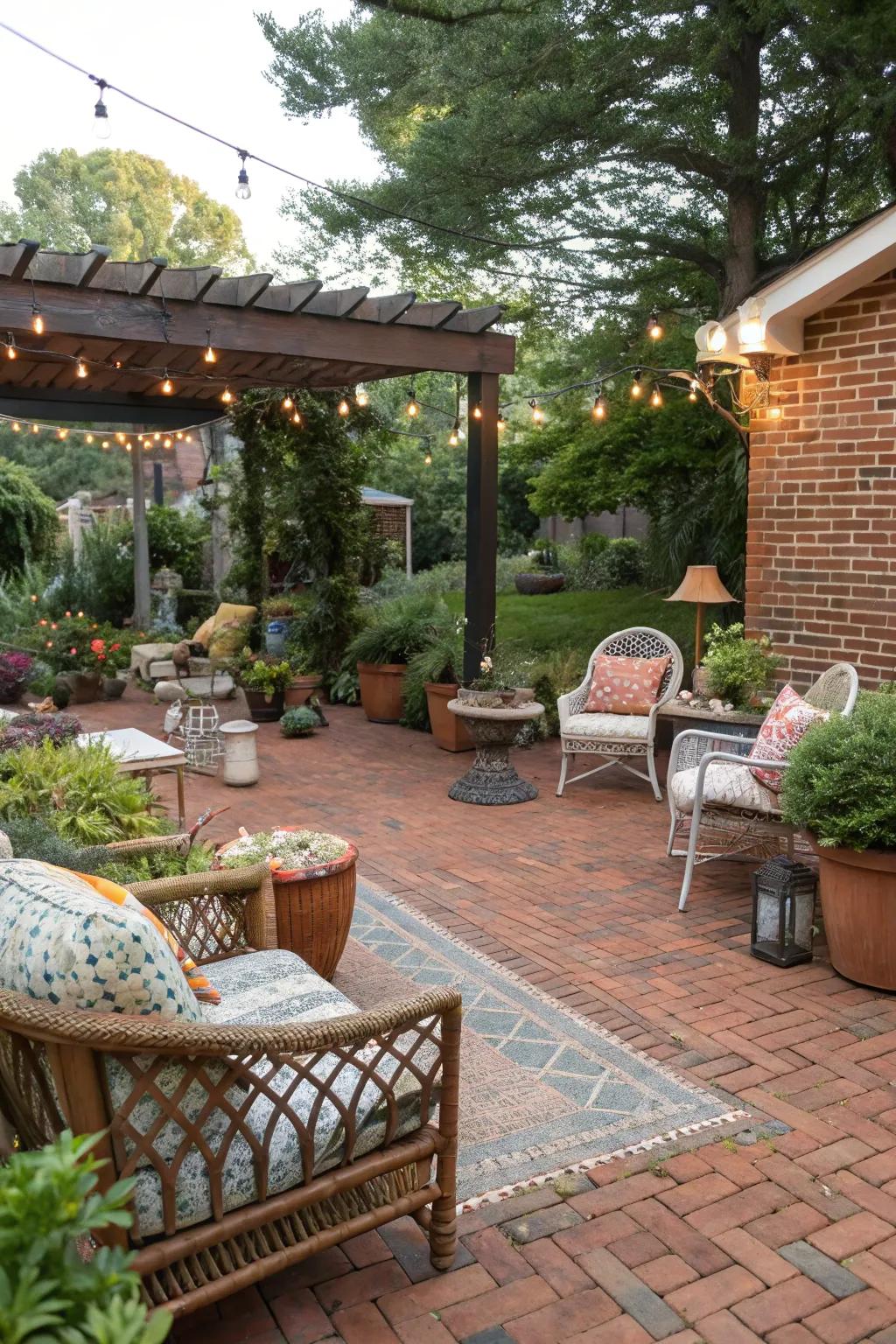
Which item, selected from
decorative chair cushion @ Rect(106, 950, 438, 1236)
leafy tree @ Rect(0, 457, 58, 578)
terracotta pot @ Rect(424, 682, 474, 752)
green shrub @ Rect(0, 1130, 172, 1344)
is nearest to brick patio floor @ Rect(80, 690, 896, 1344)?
decorative chair cushion @ Rect(106, 950, 438, 1236)

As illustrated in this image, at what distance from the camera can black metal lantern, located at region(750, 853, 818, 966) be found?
13.3 ft

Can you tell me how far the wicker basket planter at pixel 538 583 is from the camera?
16.1 meters

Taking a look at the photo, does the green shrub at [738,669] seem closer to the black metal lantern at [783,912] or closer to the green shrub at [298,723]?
the black metal lantern at [783,912]

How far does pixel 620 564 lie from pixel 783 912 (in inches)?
444

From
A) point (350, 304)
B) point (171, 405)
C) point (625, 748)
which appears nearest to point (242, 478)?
point (171, 405)

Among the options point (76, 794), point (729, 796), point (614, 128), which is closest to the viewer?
point (76, 794)

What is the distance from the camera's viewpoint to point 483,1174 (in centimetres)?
273

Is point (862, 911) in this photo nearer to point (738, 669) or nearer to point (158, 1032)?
point (738, 669)

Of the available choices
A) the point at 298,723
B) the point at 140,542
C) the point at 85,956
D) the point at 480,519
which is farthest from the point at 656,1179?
the point at 140,542

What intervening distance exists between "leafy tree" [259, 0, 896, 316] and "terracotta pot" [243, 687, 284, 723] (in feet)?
13.9

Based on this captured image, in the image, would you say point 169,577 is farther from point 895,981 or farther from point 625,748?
point 895,981

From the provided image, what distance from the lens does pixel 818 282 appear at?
542 centimetres

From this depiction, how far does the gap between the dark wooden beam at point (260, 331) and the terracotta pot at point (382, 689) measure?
2706 millimetres

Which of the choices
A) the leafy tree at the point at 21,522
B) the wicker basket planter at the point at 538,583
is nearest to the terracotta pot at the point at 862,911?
the wicker basket planter at the point at 538,583
